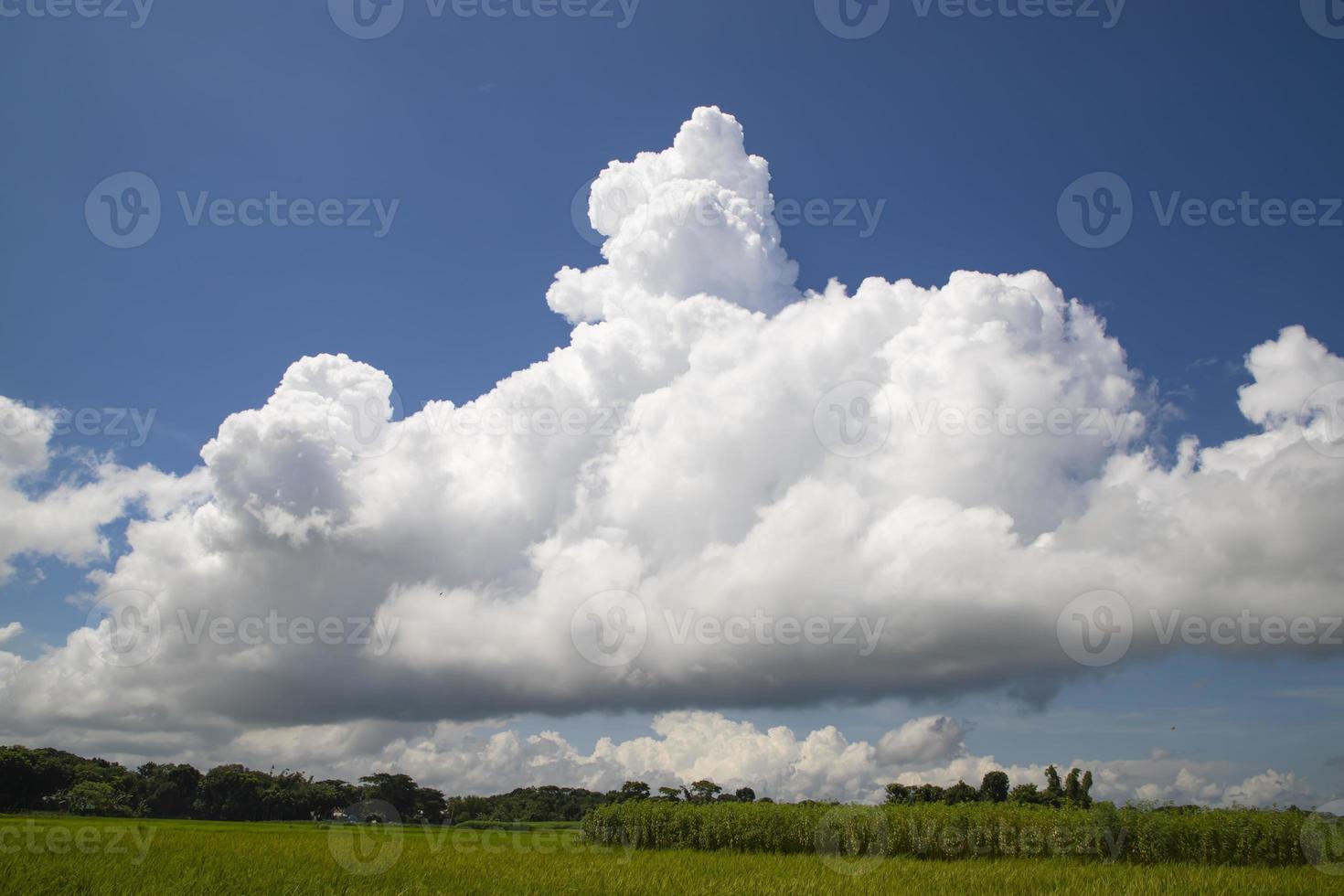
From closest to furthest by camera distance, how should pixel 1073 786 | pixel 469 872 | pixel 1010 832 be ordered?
pixel 469 872
pixel 1010 832
pixel 1073 786

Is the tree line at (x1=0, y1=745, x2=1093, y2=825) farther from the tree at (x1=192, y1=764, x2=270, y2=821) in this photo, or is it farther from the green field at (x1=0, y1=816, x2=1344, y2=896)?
the green field at (x1=0, y1=816, x2=1344, y2=896)

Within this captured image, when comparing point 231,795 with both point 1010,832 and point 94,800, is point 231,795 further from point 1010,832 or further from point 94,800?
point 1010,832

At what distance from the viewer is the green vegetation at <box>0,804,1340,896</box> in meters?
16.1

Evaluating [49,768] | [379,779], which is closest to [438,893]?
[379,779]

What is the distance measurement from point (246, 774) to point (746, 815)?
62501 mm

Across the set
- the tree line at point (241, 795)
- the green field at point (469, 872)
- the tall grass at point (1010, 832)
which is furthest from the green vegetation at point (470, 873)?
the tree line at point (241, 795)

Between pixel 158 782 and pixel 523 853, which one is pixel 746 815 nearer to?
pixel 523 853

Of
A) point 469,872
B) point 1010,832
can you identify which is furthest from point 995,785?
point 469,872

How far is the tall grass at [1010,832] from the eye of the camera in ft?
93.7

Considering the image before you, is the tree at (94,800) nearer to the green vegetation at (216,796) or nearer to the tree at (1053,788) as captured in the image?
the green vegetation at (216,796)

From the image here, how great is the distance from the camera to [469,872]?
20719 millimetres

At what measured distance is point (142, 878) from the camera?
16.0m

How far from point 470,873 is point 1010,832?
21720 millimetres

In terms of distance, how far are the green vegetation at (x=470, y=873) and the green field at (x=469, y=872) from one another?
0.15 ft
